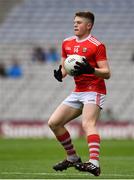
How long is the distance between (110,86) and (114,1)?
4.95 meters

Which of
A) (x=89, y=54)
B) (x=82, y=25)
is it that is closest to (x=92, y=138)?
(x=89, y=54)

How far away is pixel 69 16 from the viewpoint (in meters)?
35.5

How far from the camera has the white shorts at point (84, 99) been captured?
11.4 m

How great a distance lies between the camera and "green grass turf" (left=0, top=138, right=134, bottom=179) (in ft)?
37.0

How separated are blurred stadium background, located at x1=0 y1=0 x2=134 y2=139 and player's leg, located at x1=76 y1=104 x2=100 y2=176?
18.2 m

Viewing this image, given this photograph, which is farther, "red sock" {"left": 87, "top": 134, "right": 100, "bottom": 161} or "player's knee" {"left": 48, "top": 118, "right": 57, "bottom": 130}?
"player's knee" {"left": 48, "top": 118, "right": 57, "bottom": 130}

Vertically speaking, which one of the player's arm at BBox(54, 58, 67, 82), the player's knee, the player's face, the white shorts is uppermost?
the player's face

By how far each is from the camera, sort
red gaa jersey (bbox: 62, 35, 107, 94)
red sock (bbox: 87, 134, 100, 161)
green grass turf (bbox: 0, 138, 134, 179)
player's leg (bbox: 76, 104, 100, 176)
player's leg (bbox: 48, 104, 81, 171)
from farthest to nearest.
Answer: player's leg (bbox: 48, 104, 81, 171), red gaa jersey (bbox: 62, 35, 107, 94), green grass turf (bbox: 0, 138, 134, 179), red sock (bbox: 87, 134, 100, 161), player's leg (bbox: 76, 104, 100, 176)

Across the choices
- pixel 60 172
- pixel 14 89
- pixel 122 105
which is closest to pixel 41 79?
pixel 14 89

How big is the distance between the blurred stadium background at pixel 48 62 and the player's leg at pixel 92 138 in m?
18.2

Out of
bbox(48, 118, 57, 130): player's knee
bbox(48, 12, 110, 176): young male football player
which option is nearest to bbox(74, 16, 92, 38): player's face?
bbox(48, 12, 110, 176): young male football player

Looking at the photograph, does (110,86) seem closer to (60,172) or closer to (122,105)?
(122,105)

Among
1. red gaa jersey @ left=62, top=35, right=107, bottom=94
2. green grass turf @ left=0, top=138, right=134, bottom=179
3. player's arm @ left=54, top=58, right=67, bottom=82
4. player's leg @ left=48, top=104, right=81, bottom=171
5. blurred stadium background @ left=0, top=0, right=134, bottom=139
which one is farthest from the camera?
blurred stadium background @ left=0, top=0, right=134, bottom=139

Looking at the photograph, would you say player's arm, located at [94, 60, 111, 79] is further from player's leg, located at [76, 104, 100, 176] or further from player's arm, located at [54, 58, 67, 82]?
player's arm, located at [54, 58, 67, 82]
